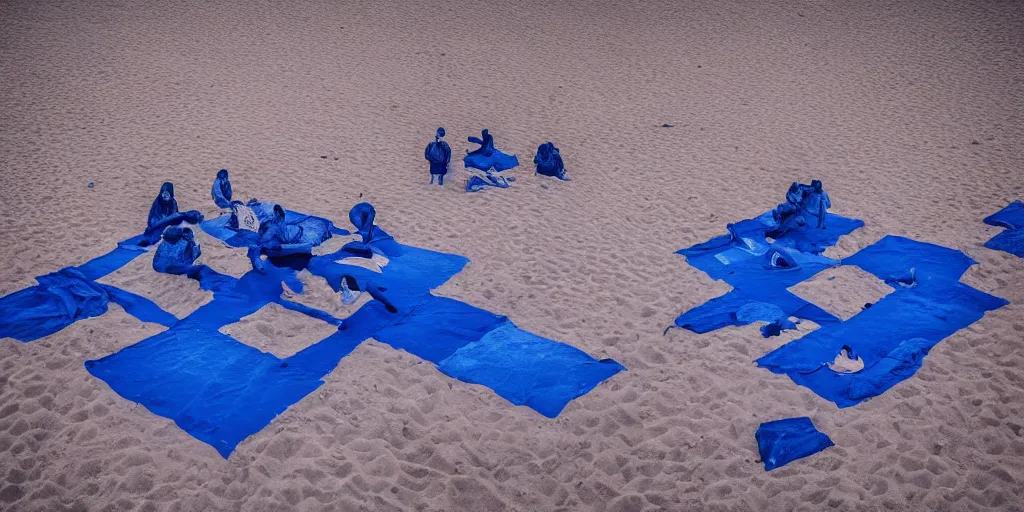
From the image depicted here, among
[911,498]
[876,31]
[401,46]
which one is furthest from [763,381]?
[876,31]

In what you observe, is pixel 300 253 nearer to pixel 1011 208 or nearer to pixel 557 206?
pixel 557 206

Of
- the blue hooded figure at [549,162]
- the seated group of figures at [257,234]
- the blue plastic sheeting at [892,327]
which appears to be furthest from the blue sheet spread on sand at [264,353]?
the blue hooded figure at [549,162]

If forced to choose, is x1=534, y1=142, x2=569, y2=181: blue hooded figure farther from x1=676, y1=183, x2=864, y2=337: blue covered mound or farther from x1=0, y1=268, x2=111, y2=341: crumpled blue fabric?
x1=0, y1=268, x2=111, y2=341: crumpled blue fabric

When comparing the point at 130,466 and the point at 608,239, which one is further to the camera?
the point at 608,239

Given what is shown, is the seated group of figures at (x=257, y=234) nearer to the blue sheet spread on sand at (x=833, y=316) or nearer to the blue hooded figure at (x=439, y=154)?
the blue hooded figure at (x=439, y=154)

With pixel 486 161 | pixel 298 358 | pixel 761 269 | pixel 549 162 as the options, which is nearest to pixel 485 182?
pixel 486 161

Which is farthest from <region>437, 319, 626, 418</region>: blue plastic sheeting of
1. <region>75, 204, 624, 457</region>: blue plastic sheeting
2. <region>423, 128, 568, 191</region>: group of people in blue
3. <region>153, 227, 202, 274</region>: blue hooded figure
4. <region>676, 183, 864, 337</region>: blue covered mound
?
<region>423, 128, 568, 191</region>: group of people in blue
